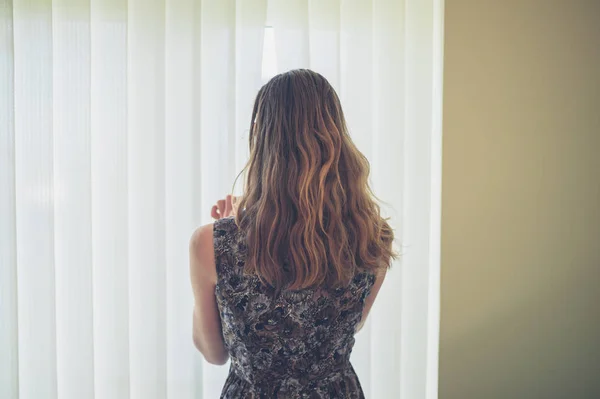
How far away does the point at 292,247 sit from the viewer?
0.90 metres

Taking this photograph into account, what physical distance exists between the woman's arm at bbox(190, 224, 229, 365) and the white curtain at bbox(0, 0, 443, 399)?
18.6 inches

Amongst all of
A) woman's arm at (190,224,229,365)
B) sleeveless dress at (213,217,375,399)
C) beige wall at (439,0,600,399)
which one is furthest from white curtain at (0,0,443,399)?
sleeveless dress at (213,217,375,399)

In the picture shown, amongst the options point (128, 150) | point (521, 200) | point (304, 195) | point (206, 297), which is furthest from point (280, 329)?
point (521, 200)

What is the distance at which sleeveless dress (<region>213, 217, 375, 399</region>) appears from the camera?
92 cm

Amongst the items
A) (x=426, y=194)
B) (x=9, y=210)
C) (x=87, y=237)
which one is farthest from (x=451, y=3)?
(x=9, y=210)

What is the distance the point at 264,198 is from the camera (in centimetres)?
91

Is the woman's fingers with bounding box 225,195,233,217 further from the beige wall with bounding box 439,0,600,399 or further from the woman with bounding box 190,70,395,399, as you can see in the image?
the beige wall with bounding box 439,0,600,399

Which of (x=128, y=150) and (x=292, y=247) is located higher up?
(x=128, y=150)

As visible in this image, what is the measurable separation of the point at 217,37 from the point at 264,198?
2.60ft

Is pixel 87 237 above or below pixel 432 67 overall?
below

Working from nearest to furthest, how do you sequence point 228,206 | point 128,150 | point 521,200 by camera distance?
point 228,206 → point 128,150 → point 521,200

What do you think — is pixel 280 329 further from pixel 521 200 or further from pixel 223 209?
pixel 521 200

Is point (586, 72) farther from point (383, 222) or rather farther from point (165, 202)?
point (165, 202)

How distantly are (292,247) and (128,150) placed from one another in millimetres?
823
